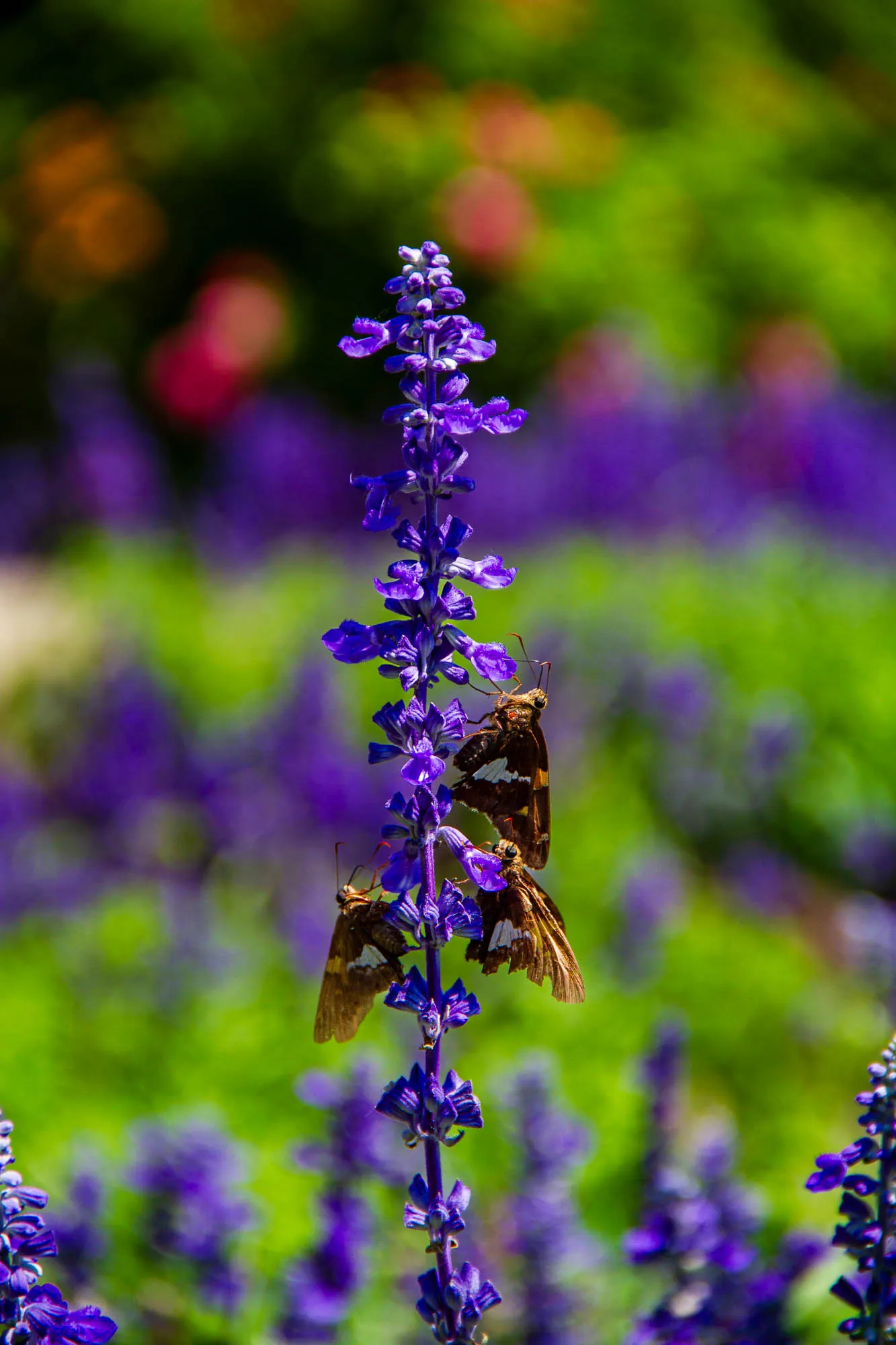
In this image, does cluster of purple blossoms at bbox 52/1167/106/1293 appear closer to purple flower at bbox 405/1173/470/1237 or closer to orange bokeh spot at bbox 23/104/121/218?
purple flower at bbox 405/1173/470/1237

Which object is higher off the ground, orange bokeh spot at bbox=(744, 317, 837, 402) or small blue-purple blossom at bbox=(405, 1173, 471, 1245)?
orange bokeh spot at bbox=(744, 317, 837, 402)

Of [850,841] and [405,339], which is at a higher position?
[850,841]

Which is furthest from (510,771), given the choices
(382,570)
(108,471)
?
(108,471)

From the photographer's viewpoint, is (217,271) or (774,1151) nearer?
(774,1151)

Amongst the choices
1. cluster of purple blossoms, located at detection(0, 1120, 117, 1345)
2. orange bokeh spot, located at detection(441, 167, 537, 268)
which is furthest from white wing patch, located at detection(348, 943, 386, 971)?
orange bokeh spot, located at detection(441, 167, 537, 268)

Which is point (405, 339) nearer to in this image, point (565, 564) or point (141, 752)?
point (141, 752)

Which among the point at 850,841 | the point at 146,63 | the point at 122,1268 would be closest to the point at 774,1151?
the point at 122,1268

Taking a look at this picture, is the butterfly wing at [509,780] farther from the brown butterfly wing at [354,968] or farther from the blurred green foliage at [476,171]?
the blurred green foliage at [476,171]
